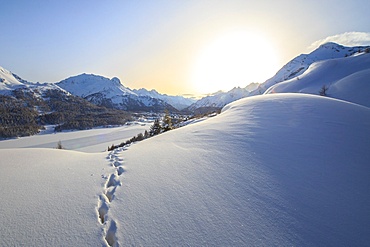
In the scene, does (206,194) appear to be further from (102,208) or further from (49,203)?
(49,203)

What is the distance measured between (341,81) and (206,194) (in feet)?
84.7

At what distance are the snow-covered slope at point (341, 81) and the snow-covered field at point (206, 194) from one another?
51.6 ft

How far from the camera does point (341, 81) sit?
20.3m

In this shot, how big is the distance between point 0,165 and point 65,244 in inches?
144

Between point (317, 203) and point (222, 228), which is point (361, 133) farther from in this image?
point (222, 228)

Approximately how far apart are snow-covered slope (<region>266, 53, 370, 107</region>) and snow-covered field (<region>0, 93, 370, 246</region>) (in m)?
15.7

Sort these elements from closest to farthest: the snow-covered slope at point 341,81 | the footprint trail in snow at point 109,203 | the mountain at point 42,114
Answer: the footprint trail in snow at point 109,203 < the snow-covered slope at point 341,81 < the mountain at point 42,114

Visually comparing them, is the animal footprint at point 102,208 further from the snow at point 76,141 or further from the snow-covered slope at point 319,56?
the snow-covered slope at point 319,56

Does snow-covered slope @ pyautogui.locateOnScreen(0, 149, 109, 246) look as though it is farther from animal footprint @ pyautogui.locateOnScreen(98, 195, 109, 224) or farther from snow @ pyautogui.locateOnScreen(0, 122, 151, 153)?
snow @ pyautogui.locateOnScreen(0, 122, 151, 153)

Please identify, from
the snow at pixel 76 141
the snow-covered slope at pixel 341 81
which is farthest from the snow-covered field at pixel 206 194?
the snow at pixel 76 141

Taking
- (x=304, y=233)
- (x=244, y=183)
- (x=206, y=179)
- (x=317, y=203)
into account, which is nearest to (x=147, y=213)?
(x=206, y=179)

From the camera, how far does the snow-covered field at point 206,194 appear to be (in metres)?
2.14

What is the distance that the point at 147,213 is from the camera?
2.57m

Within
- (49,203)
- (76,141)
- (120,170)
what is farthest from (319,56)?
(49,203)
